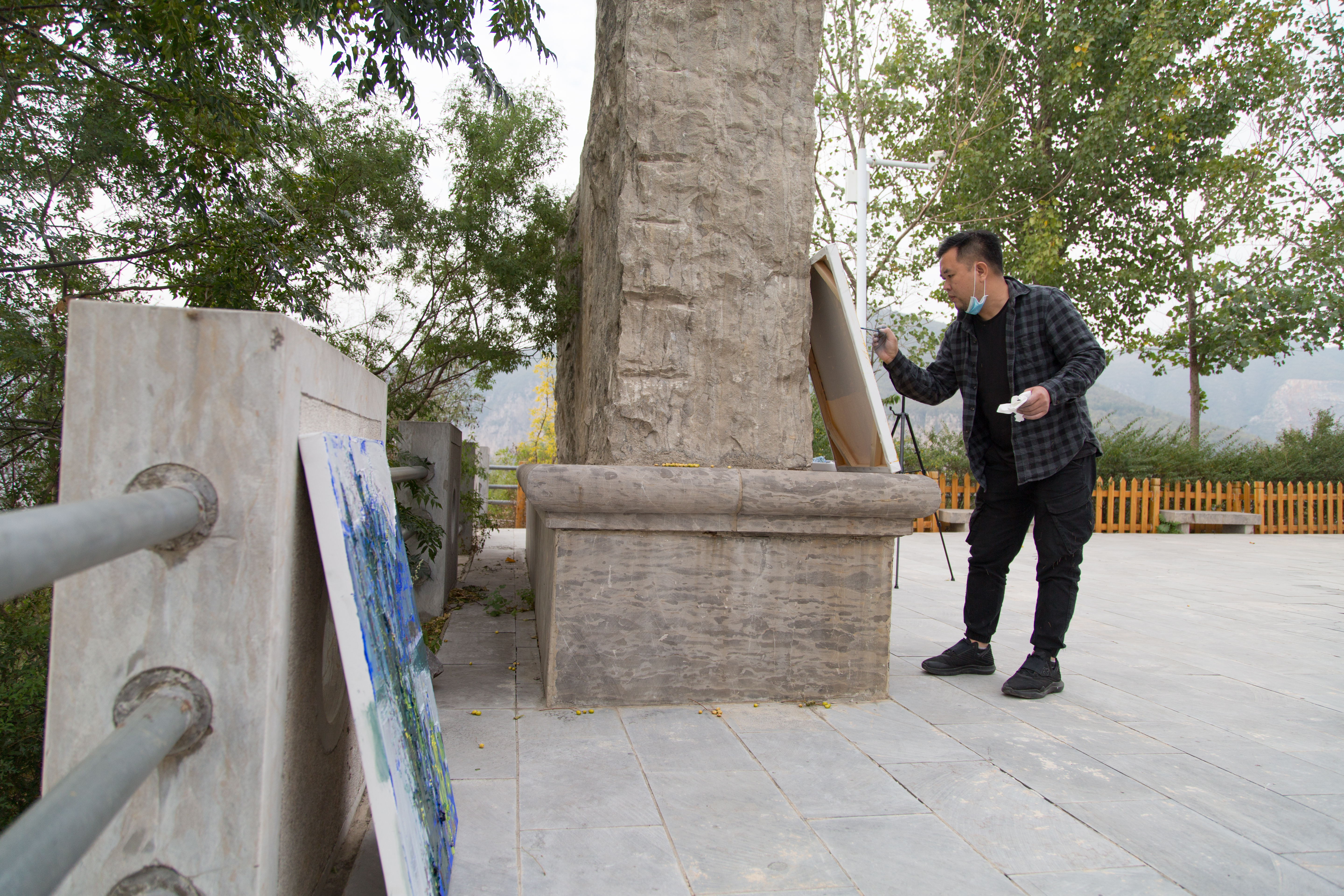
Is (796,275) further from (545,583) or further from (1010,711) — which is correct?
(1010,711)

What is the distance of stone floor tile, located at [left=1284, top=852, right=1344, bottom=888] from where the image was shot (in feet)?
6.31

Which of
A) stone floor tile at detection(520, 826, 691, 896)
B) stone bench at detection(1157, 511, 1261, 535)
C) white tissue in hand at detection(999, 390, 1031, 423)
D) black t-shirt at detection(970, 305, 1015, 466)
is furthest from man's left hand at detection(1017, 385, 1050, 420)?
stone bench at detection(1157, 511, 1261, 535)

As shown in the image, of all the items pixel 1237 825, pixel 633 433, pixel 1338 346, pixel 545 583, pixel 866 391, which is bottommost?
pixel 1237 825

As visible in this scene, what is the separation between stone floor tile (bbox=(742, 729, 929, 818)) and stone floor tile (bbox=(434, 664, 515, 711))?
39.1 inches

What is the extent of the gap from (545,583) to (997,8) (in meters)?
17.7

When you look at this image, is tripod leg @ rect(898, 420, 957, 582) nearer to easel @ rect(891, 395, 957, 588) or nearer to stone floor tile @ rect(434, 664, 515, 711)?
easel @ rect(891, 395, 957, 588)

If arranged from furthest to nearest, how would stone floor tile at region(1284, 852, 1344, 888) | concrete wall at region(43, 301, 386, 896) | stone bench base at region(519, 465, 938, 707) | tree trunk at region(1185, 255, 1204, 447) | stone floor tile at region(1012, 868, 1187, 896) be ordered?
1. tree trunk at region(1185, 255, 1204, 447)
2. stone bench base at region(519, 465, 938, 707)
3. stone floor tile at region(1284, 852, 1344, 888)
4. stone floor tile at region(1012, 868, 1187, 896)
5. concrete wall at region(43, 301, 386, 896)

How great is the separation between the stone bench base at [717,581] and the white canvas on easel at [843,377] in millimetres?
469

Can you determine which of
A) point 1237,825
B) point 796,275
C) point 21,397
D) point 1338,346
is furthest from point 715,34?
point 1338,346

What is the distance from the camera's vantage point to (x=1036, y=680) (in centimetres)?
340

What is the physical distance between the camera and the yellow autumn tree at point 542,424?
627 inches

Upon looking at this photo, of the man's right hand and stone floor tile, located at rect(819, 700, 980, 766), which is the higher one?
the man's right hand

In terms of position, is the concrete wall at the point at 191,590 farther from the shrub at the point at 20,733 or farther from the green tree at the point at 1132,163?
the green tree at the point at 1132,163

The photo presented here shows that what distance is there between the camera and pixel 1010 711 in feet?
10.5
